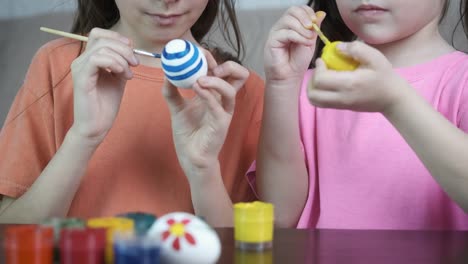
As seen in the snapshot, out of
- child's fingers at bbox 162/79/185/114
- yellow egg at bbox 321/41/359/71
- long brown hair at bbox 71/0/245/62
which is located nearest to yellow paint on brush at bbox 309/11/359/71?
yellow egg at bbox 321/41/359/71

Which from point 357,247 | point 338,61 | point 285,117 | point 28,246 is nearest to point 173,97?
point 285,117

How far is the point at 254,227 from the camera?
0.72 metres

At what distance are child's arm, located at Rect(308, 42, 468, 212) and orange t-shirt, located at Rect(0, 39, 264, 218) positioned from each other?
421mm

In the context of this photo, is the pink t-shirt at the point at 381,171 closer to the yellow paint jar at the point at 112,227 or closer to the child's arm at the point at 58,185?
the child's arm at the point at 58,185

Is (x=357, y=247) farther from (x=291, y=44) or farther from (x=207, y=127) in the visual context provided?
(x=291, y=44)

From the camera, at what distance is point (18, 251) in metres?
0.57

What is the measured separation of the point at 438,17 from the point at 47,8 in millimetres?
1079

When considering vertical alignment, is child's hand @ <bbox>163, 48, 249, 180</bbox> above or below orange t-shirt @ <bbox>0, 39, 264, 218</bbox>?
above

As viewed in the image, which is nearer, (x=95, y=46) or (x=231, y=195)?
(x=95, y=46)

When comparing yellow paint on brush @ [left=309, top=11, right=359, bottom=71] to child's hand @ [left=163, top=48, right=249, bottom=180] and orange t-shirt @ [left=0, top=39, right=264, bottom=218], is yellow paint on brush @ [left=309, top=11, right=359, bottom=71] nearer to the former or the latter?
child's hand @ [left=163, top=48, right=249, bottom=180]

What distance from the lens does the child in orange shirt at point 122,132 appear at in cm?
105

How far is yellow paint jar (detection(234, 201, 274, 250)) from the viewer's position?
0.72 metres

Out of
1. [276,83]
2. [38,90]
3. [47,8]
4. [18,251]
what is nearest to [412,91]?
[276,83]

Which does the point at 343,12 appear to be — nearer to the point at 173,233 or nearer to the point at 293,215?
the point at 293,215
